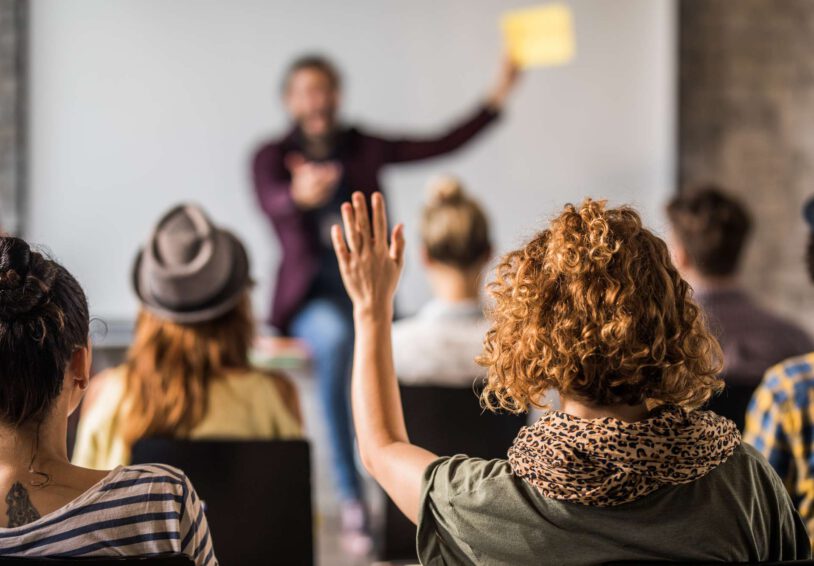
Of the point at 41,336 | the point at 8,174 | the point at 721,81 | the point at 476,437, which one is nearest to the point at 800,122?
the point at 721,81

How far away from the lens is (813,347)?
2.83 meters

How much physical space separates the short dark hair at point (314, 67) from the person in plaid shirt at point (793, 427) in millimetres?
3052

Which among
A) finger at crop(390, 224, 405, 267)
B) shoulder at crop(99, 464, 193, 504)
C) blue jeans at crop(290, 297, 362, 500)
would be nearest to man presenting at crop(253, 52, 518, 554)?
blue jeans at crop(290, 297, 362, 500)

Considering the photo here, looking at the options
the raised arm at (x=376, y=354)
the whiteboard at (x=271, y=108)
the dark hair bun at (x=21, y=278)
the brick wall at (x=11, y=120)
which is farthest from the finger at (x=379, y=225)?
the brick wall at (x=11, y=120)

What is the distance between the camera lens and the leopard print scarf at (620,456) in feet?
3.57

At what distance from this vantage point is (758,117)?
15.2 feet

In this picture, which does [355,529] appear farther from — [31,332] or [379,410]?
[31,332]

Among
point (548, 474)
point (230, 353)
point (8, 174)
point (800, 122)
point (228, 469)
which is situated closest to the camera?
point (548, 474)

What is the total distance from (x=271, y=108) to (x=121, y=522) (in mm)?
3495

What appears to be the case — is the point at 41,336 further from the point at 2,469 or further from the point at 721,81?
the point at 721,81

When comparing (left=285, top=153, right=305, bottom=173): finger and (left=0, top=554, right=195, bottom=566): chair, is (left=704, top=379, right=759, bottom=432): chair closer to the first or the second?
(left=0, top=554, right=195, bottom=566): chair

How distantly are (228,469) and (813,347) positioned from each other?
1910mm

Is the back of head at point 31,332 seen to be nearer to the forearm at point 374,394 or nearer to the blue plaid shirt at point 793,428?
the forearm at point 374,394

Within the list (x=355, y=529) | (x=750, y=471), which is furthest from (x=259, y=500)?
(x=355, y=529)
